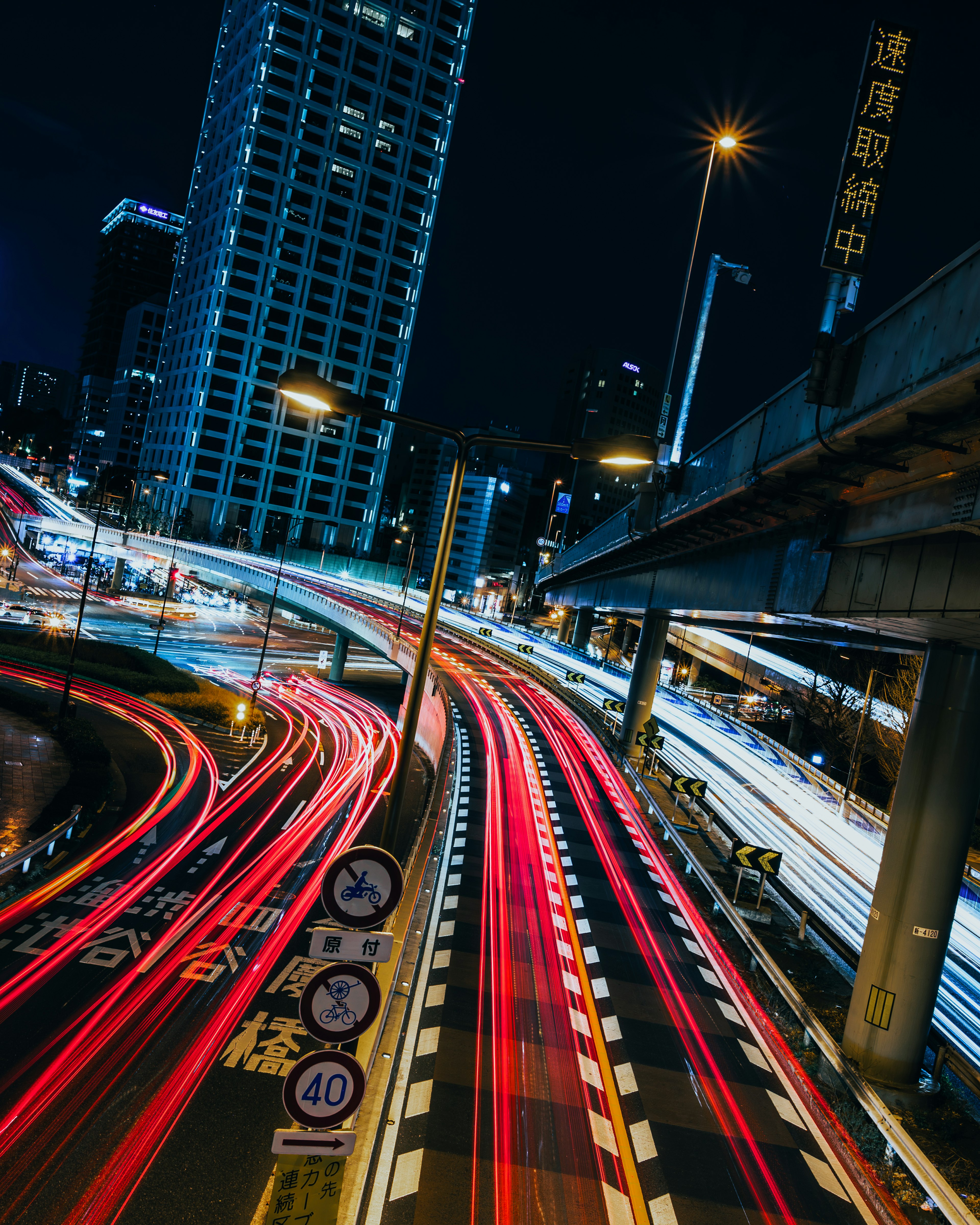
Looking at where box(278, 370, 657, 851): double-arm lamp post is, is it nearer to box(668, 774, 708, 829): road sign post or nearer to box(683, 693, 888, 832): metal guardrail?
box(668, 774, 708, 829): road sign post

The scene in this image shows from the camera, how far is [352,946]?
7027 millimetres

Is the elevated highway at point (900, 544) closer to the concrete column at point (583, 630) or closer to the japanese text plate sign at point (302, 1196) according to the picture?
the japanese text plate sign at point (302, 1196)

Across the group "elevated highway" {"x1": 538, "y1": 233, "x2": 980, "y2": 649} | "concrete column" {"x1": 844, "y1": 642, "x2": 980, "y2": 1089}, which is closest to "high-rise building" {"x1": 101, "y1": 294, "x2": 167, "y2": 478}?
"elevated highway" {"x1": 538, "y1": 233, "x2": 980, "y2": 649}

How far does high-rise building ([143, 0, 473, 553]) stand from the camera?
112938 millimetres

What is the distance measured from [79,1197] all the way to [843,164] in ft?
60.3

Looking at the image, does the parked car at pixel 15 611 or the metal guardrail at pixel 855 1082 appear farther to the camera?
the parked car at pixel 15 611

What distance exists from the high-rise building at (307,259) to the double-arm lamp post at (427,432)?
107m

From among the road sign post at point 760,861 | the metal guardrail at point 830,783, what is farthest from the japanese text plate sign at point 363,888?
the metal guardrail at point 830,783

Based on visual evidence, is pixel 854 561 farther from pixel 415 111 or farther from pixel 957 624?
pixel 415 111

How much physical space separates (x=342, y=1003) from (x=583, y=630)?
72.4m

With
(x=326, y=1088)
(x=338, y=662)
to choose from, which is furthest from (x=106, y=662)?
(x=326, y=1088)

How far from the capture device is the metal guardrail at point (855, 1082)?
934 cm

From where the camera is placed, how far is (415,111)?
120938 mm

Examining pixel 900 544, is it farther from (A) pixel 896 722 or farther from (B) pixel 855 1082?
(A) pixel 896 722
